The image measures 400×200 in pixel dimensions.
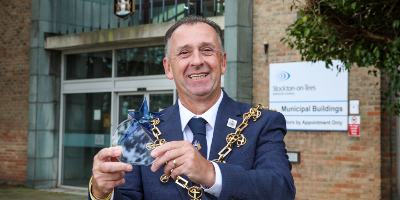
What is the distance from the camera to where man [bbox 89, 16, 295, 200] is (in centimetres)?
157

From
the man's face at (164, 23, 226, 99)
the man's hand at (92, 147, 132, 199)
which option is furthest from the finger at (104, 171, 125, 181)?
the man's face at (164, 23, 226, 99)

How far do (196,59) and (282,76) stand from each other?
23.2 ft

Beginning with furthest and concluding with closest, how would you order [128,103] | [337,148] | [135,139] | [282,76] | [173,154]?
[128,103] → [282,76] → [337,148] → [135,139] → [173,154]

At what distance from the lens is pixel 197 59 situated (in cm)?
187

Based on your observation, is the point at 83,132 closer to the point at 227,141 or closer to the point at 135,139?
the point at 227,141

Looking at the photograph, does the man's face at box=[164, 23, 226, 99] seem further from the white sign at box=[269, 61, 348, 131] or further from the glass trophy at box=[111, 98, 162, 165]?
the white sign at box=[269, 61, 348, 131]

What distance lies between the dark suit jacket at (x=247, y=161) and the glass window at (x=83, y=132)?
914 cm

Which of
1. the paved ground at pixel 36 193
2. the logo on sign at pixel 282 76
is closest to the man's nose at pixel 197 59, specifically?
the logo on sign at pixel 282 76

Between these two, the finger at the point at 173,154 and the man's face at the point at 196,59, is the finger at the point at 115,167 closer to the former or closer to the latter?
the finger at the point at 173,154

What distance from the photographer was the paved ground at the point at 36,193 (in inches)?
391

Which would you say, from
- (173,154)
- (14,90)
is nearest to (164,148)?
(173,154)

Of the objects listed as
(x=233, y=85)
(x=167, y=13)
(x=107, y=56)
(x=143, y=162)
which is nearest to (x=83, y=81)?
(x=107, y=56)

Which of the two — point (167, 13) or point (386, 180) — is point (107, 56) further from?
point (386, 180)

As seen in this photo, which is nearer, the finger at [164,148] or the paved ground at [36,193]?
the finger at [164,148]
